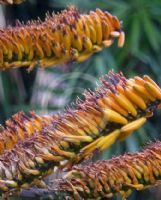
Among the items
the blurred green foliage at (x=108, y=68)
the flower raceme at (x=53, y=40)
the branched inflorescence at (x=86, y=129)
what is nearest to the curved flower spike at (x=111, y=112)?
the branched inflorescence at (x=86, y=129)

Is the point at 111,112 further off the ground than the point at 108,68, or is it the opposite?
the point at 108,68

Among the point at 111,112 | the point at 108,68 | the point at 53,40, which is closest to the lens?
the point at 111,112

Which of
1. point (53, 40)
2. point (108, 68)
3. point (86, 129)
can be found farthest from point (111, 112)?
point (108, 68)

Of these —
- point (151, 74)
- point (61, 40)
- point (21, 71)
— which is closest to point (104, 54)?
point (151, 74)

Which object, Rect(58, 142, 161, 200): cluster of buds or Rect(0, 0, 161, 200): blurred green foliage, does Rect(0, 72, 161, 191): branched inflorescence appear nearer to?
Rect(58, 142, 161, 200): cluster of buds

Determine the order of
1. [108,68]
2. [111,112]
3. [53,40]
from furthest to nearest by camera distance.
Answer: [108,68], [53,40], [111,112]

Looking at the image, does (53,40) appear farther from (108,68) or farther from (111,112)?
(108,68)

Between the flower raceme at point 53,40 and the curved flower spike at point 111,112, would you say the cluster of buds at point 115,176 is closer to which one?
the curved flower spike at point 111,112
